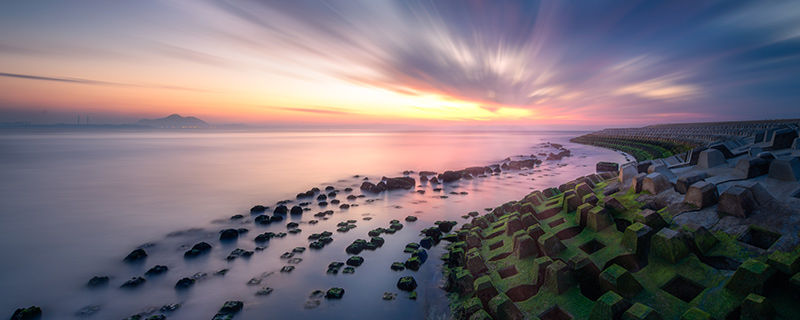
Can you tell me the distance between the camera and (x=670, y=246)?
468cm

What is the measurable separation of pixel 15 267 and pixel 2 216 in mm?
12869

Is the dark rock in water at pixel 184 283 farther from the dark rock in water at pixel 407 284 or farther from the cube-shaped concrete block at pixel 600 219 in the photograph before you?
the cube-shaped concrete block at pixel 600 219

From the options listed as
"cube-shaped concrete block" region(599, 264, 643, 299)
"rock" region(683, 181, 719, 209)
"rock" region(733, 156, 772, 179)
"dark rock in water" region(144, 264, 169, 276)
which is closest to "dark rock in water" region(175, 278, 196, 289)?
"dark rock in water" region(144, 264, 169, 276)

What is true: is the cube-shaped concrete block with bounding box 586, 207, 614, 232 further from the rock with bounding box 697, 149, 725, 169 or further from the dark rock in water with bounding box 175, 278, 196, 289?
the dark rock in water with bounding box 175, 278, 196, 289

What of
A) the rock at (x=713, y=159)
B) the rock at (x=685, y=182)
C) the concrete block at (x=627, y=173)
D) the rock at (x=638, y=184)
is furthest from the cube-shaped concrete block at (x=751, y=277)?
the rock at (x=713, y=159)

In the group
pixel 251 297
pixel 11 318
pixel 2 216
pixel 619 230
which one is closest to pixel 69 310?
pixel 11 318

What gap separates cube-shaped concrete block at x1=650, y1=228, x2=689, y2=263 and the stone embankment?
16 mm

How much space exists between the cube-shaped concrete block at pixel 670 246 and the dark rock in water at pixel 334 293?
7.05 metres

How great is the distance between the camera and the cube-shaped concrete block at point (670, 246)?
182 inches

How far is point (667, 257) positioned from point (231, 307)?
937 cm

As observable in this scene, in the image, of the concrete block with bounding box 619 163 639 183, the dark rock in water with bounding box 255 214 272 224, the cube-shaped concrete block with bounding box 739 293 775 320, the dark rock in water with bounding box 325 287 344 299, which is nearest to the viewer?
the cube-shaped concrete block with bounding box 739 293 775 320

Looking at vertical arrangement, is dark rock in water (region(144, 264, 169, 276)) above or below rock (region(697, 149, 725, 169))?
below

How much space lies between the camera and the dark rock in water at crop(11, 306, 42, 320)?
7.77 m

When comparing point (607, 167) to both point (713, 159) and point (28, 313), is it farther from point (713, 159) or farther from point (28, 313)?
point (28, 313)
